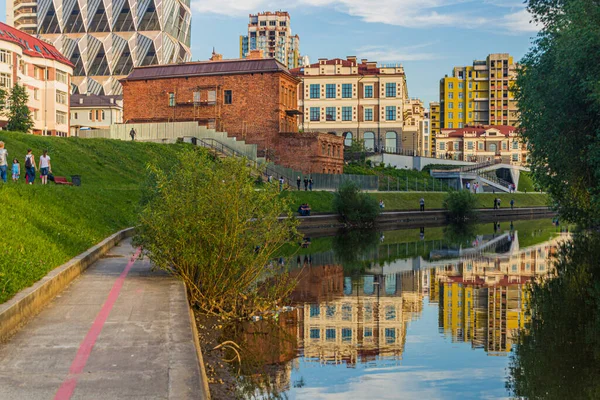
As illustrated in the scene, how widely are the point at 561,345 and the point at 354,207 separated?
4298cm

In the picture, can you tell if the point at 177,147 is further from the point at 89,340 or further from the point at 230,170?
the point at 89,340

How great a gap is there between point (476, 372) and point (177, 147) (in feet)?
194

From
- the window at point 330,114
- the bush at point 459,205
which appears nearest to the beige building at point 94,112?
the window at point 330,114

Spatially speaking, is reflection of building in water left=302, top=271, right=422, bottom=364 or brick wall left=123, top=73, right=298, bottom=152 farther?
brick wall left=123, top=73, right=298, bottom=152

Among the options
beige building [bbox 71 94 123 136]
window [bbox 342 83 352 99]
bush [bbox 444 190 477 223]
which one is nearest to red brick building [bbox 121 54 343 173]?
bush [bbox 444 190 477 223]

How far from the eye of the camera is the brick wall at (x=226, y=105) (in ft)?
250

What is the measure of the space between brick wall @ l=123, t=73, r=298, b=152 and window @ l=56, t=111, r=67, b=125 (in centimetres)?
2518

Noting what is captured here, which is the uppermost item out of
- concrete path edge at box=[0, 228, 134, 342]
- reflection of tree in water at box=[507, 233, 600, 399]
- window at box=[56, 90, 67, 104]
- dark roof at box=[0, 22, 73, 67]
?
dark roof at box=[0, 22, 73, 67]

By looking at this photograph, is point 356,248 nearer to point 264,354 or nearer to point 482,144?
point 264,354

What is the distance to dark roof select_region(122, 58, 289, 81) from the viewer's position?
76.3 meters

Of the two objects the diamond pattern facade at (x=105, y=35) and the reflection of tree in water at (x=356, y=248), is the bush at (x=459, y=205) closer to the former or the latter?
the reflection of tree in water at (x=356, y=248)

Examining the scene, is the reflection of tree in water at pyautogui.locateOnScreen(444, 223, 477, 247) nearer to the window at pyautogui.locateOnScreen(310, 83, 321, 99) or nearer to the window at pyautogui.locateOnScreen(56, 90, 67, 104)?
the window at pyautogui.locateOnScreen(310, 83, 321, 99)

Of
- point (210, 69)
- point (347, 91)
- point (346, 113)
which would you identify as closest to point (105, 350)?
point (210, 69)

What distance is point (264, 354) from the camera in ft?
47.9
